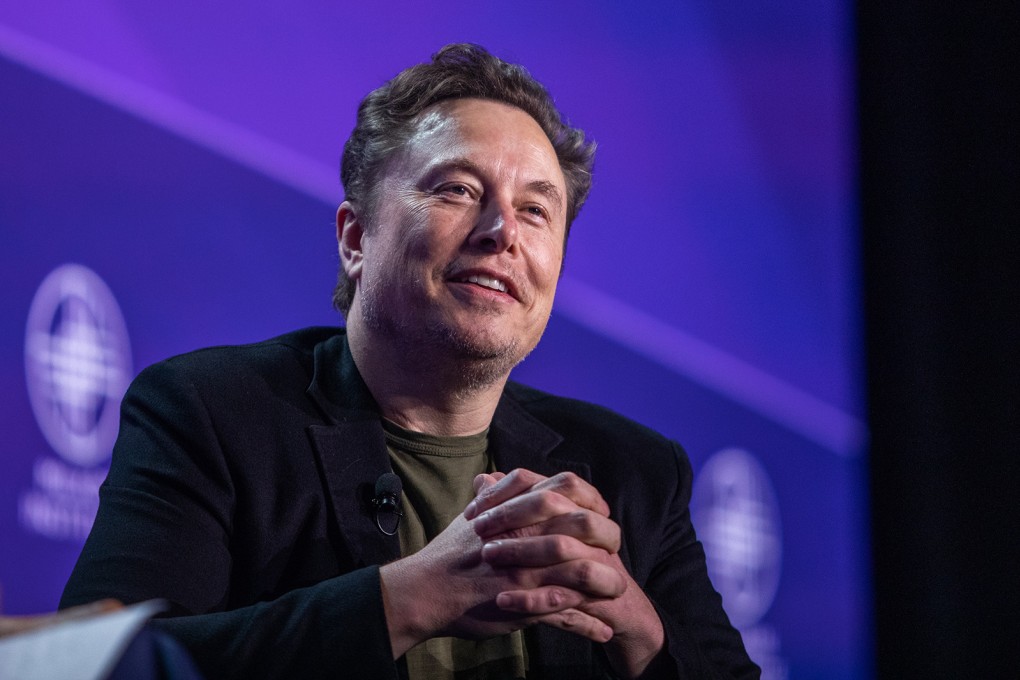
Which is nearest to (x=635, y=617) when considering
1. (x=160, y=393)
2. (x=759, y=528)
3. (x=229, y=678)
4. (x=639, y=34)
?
(x=229, y=678)

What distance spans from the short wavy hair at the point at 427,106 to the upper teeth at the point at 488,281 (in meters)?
0.39

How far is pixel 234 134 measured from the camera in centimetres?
253

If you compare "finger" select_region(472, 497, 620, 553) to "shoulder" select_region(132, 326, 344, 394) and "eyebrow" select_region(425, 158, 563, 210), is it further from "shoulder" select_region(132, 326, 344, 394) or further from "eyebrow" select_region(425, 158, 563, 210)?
"eyebrow" select_region(425, 158, 563, 210)

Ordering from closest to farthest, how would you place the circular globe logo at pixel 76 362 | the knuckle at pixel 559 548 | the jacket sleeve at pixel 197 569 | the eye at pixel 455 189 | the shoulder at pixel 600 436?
the jacket sleeve at pixel 197 569 < the knuckle at pixel 559 548 < the circular globe logo at pixel 76 362 < the eye at pixel 455 189 < the shoulder at pixel 600 436

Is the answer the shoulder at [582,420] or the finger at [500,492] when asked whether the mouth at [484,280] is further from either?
the finger at [500,492]

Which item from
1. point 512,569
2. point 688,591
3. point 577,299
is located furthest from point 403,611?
point 577,299

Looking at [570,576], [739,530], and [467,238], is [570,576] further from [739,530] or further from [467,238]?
[739,530]

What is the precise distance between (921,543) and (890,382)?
2.14 feet

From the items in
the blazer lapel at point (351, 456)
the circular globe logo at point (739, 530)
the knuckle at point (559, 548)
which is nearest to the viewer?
the knuckle at point (559, 548)

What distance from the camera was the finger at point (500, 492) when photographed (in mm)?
1685

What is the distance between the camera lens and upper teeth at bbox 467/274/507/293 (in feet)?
6.99

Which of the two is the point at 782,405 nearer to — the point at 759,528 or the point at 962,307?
the point at 759,528

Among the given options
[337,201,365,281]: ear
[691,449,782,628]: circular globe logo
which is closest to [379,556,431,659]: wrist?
[337,201,365,281]: ear

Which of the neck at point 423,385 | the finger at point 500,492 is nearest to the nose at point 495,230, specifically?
the neck at point 423,385
